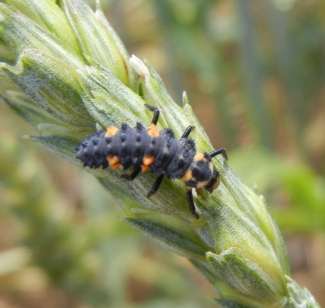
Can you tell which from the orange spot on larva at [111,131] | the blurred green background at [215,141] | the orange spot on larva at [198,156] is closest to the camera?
the orange spot on larva at [111,131]

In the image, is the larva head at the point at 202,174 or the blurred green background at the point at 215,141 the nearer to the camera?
the larva head at the point at 202,174

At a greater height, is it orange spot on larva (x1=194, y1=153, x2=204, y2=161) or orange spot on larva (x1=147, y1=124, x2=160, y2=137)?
orange spot on larva (x1=194, y1=153, x2=204, y2=161)

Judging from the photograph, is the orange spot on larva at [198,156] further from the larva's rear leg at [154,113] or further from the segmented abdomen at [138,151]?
the larva's rear leg at [154,113]

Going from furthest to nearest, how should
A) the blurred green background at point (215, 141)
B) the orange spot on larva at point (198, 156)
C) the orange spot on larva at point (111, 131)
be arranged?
the blurred green background at point (215, 141) < the orange spot on larva at point (198, 156) < the orange spot on larva at point (111, 131)

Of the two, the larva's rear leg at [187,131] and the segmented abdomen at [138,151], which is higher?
the larva's rear leg at [187,131]

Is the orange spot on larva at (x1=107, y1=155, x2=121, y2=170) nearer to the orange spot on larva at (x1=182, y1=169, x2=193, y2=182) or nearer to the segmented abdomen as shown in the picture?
the segmented abdomen

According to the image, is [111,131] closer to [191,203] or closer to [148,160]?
[148,160]

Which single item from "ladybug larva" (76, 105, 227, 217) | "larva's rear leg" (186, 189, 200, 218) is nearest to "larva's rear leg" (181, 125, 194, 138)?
"ladybug larva" (76, 105, 227, 217)

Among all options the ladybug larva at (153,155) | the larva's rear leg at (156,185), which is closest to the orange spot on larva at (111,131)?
the ladybug larva at (153,155)

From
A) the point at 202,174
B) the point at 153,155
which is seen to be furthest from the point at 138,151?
the point at 202,174
